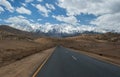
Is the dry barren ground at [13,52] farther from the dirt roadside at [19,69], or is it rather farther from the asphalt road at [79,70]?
the asphalt road at [79,70]

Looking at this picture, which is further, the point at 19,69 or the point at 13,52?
the point at 13,52

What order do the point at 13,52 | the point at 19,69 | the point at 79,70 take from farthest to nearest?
the point at 13,52 → the point at 19,69 → the point at 79,70

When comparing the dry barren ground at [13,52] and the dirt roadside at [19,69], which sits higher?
the dirt roadside at [19,69]

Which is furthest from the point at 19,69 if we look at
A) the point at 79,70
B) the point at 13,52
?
the point at 13,52

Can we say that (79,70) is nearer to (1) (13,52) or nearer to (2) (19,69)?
(2) (19,69)

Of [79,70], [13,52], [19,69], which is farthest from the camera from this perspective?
[13,52]

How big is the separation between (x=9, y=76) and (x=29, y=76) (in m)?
1.17

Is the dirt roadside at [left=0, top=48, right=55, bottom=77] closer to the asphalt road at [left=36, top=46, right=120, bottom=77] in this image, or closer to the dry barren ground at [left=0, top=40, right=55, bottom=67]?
the asphalt road at [left=36, top=46, right=120, bottom=77]

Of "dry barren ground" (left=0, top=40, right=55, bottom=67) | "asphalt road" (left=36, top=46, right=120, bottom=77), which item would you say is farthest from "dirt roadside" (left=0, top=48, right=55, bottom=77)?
"dry barren ground" (left=0, top=40, right=55, bottom=67)

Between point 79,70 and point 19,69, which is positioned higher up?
point 79,70

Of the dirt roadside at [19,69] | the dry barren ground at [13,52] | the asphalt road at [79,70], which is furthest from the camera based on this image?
the dry barren ground at [13,52]

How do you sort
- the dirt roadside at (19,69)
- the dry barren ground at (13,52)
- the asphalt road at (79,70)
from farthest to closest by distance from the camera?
1. the dry barren ground at (13,52)
2. the dirt roadside at (19,69)
3. the asphalt road at (79,70)

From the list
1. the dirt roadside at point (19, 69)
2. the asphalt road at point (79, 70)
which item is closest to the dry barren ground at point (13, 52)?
the dirt roadside at point (19, 69)

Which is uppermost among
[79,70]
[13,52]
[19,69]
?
[79,70]
